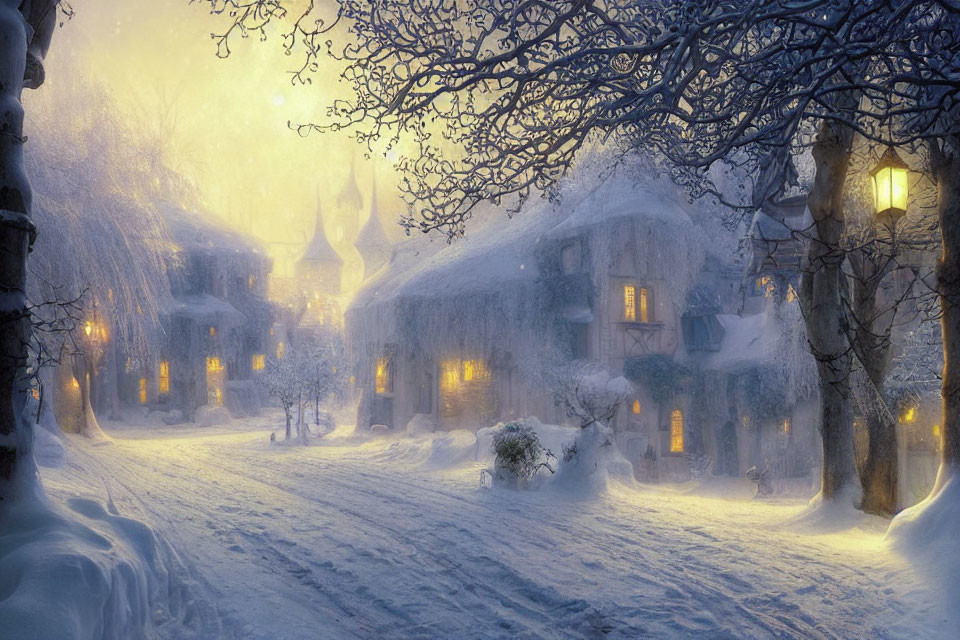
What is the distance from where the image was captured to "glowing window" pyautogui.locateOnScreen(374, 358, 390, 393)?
2830cm

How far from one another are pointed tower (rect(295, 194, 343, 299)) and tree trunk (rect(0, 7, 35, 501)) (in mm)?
47949

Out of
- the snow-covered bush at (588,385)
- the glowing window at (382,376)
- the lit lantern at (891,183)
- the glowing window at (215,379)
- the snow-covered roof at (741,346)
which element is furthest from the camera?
the glowing window at (215,379)

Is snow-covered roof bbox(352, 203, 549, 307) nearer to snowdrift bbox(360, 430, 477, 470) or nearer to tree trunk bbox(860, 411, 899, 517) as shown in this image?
snowdrift bbox(360, 430, 477, 470)

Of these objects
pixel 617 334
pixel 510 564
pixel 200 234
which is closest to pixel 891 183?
pixel 510 564

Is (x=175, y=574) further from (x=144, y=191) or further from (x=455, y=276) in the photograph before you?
(x=455, y=276)

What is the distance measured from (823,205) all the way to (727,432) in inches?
556

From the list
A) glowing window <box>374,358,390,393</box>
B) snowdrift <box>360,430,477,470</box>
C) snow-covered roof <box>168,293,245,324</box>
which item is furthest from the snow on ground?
snow-covered roof <box>168,293,245,324</box>

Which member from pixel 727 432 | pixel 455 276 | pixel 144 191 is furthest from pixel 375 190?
pixel 727 432

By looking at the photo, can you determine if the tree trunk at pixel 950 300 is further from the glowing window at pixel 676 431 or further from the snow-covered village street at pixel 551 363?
the glowing window at pixel 676 431

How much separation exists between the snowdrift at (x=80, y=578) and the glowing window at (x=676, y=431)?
19.8 m

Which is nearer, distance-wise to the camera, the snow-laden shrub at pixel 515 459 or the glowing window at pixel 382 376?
the snow-laden shrub at pixel 515 459

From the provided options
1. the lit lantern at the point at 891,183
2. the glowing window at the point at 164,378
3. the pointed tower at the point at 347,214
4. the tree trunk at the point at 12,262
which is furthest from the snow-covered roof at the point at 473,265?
the pointed tower at the point at 347,214

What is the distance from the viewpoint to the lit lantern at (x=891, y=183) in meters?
7.28

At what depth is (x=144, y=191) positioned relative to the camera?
18.9 m
